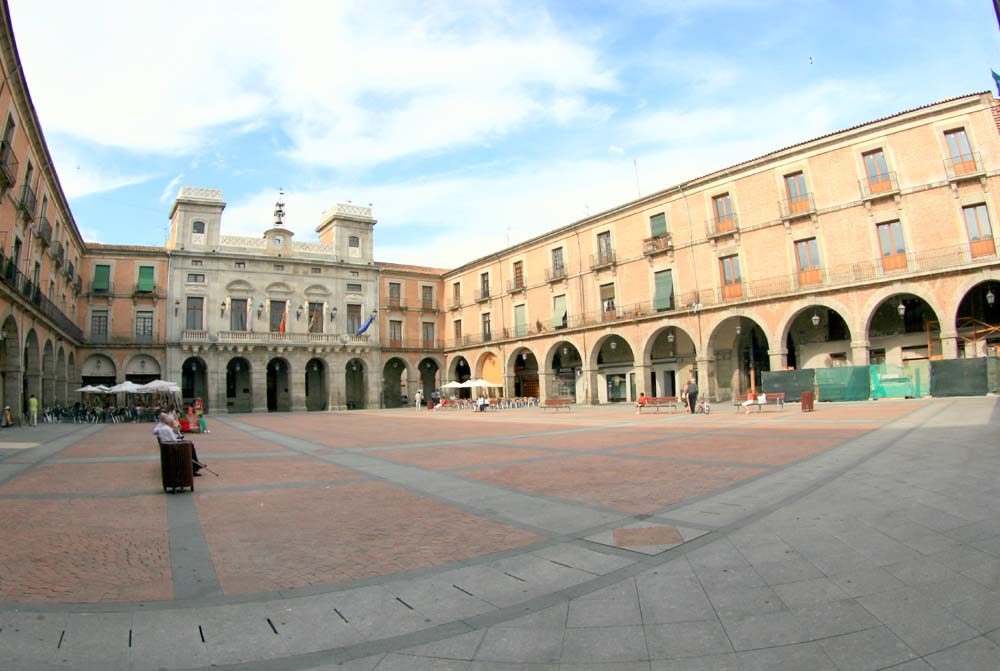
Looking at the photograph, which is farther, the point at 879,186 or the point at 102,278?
the point at 102,278

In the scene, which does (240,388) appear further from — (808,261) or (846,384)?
(846,384)

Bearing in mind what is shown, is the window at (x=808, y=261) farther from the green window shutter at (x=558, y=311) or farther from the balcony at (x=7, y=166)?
the balcony at (x=7, y=166)

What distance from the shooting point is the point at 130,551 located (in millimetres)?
4648

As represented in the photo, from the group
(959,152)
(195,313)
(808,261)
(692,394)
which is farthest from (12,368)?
(959,152)

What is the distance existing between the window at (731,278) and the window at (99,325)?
123 ft

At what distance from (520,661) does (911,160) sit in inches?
1055

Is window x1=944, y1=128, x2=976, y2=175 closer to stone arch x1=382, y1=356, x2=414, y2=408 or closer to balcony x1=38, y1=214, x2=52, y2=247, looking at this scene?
stone arch x1=382, y1=356, x2=414, y2=408

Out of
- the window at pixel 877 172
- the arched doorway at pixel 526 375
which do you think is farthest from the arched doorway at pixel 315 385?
the window at pixel 877 172

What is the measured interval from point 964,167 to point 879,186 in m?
2.71

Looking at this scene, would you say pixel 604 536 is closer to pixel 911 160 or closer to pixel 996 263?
pixel 996 263

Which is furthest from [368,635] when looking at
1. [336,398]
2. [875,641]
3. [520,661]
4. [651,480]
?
[336,398]

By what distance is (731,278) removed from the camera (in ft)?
89.8

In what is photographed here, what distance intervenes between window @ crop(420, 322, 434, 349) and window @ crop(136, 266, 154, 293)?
1893 centimetres

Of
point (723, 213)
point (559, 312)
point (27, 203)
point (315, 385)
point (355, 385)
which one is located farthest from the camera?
point (355, 385)
